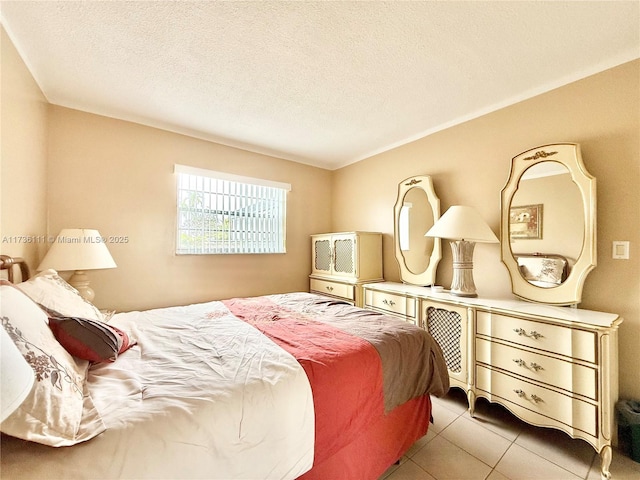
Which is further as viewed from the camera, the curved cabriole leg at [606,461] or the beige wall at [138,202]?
the beige wall at [138,202]

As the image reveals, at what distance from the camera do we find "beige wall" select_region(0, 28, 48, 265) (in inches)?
59.9

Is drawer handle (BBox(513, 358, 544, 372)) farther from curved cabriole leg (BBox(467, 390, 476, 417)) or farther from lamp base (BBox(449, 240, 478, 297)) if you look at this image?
lamp base (BBox(449, 240, 478, 297))

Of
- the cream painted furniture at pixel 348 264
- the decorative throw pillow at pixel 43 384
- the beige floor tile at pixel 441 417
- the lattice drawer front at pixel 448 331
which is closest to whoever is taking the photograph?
the decorative throw pillow at pixel 43 384

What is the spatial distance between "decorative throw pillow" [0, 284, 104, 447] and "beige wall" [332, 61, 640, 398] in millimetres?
2731

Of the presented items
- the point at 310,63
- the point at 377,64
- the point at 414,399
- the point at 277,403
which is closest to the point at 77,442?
the point at 277,403

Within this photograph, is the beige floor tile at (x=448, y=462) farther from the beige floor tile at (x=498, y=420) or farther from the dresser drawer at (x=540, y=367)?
the dresser drawer at (x=540, y=367)

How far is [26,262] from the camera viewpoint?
1.84 meters

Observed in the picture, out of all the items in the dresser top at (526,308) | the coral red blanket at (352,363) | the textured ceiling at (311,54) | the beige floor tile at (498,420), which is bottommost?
the beige floor tile at (498,420)

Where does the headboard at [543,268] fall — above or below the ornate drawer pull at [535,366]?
above

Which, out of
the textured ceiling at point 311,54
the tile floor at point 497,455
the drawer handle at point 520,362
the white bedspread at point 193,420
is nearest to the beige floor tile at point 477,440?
the tile floor at point 497,455

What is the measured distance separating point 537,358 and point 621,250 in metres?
0.90

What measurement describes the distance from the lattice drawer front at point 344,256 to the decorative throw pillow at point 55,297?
233 centimetres

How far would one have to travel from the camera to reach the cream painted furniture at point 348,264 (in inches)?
122

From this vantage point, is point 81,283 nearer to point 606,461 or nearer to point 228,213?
point 228,213
